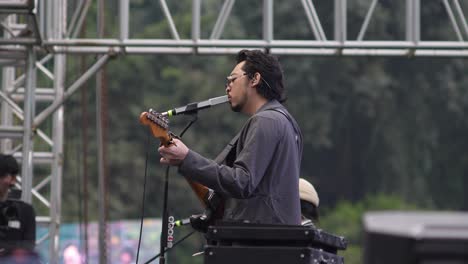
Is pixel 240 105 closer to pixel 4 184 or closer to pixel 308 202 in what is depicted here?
pixel 308 202

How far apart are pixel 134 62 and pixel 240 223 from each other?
35313 millimetres

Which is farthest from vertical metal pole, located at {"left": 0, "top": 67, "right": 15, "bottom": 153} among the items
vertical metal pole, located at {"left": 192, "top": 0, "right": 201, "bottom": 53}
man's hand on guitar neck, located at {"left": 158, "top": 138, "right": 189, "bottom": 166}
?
man's hand on guitar neck, located at {"left": 158, "top": 138, "right": 189, "bottom": 166}

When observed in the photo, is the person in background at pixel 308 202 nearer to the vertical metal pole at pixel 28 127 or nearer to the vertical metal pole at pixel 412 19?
the vertical metal pole at pixel 28 127

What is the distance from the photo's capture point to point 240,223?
6359 mm

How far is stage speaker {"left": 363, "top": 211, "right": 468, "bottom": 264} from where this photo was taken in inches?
140

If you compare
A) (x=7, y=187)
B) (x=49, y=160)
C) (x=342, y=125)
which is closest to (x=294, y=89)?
(x=342, y=125)

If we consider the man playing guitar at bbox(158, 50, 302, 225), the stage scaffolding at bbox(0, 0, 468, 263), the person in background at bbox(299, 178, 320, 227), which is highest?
the stage scaffolding at bbox(0, 0, 468, 263)

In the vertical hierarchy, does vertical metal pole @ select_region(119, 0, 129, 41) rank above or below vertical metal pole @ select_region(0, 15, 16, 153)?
above

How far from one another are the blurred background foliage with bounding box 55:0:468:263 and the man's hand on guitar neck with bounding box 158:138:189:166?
103ft

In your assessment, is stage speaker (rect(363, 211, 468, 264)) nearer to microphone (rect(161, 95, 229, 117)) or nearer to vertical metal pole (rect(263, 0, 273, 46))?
microphone (rect(161, 95, 229, 117))

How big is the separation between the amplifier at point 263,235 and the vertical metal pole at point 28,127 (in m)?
4.90

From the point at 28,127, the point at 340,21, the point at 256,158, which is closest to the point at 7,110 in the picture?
the point at 28,127

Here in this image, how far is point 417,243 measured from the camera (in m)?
3.56

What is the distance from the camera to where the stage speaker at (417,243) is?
355cm
